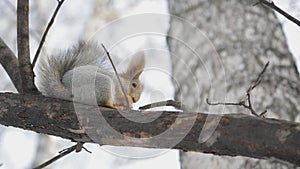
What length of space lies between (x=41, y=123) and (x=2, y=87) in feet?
8.95

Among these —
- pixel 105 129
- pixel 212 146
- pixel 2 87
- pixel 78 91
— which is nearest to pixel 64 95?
pixel 78 91

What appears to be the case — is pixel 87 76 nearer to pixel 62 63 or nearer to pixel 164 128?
pixel 62 63

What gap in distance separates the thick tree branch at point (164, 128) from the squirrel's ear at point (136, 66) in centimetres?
22

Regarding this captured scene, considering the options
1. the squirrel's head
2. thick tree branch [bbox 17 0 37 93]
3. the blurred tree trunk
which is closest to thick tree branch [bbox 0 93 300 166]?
thick tree branch [bbox 17 0 37 93]

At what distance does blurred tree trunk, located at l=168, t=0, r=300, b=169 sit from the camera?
1626mm

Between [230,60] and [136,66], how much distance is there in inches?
26.5

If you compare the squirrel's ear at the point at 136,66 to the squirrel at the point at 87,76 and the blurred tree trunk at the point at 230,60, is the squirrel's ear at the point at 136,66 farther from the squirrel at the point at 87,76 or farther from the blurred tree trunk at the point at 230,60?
the blurred tree trunk at the point at 230,60

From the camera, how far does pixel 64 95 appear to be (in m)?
1.03

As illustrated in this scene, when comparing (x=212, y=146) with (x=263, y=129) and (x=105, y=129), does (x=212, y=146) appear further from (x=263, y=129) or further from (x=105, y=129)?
(x=105, y=129)

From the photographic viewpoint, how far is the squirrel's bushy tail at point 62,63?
1062 millimetres

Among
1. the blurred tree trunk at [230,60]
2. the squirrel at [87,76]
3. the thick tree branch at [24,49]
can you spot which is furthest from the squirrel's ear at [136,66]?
the blurred tree trunk at [230,60]

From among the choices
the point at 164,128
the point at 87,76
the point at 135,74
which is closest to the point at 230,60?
the point at 135,74

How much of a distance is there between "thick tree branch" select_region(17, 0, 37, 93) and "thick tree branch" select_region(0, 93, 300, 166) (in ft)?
0.12

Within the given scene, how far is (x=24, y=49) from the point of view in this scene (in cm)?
100
